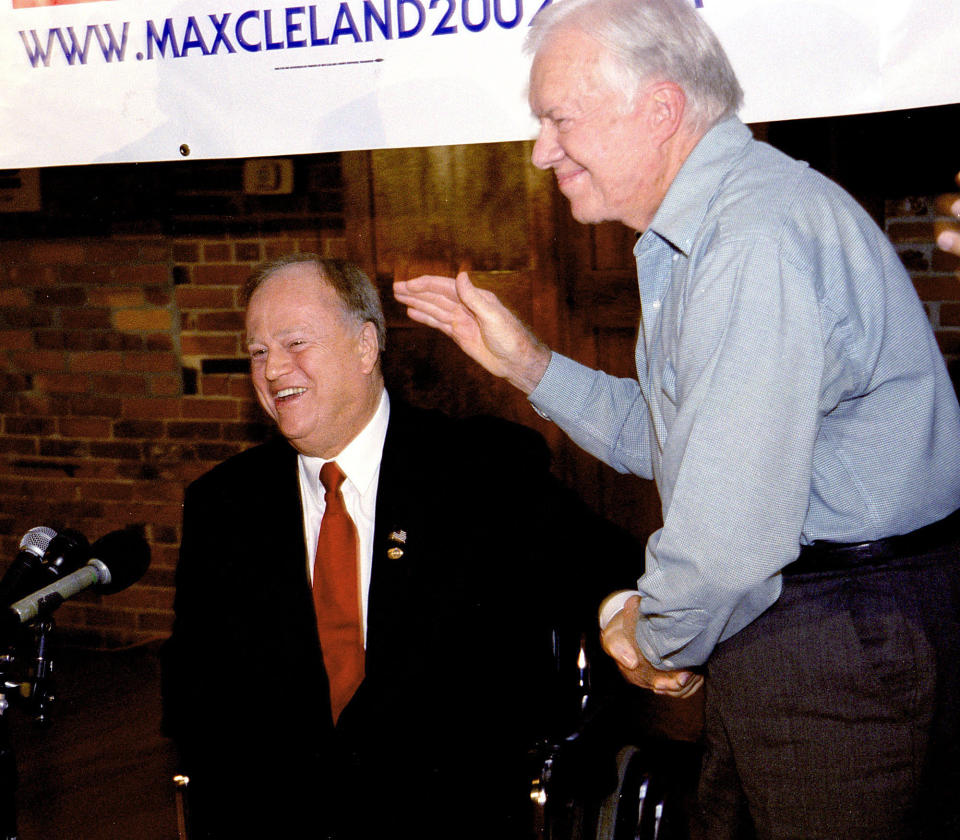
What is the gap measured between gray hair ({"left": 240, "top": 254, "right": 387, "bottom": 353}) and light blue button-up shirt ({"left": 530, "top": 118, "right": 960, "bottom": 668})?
85 cm

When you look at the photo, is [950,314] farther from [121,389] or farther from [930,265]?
[121,389]

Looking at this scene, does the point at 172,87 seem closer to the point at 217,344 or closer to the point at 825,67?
the point at 825,67

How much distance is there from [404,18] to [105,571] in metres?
1.13

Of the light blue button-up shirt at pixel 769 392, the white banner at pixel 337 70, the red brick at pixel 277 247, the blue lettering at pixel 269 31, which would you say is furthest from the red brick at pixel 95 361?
the light blue button-up shirt at pixel 769 392

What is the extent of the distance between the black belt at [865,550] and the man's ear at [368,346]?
102cm

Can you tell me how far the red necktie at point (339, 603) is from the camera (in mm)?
1970

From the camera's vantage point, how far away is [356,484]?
2.09 m

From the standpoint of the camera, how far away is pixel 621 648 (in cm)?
156

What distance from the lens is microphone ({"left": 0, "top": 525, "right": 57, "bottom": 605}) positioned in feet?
4.70

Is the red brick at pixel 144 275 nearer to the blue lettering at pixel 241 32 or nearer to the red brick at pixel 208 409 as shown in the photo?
the red brick at pixel 208 409

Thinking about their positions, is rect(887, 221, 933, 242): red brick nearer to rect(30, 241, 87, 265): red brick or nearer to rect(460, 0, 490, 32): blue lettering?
rect(460, 0, 490, 32): blue lettering

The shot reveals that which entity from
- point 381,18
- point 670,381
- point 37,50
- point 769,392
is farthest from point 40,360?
point 769,392

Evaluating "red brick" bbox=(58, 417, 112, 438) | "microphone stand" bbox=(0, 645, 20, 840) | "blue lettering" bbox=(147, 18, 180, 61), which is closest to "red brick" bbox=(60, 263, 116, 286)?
"red brick" bbox=(58, 417, 112, 438)

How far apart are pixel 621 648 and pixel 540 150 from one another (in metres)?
0.77
